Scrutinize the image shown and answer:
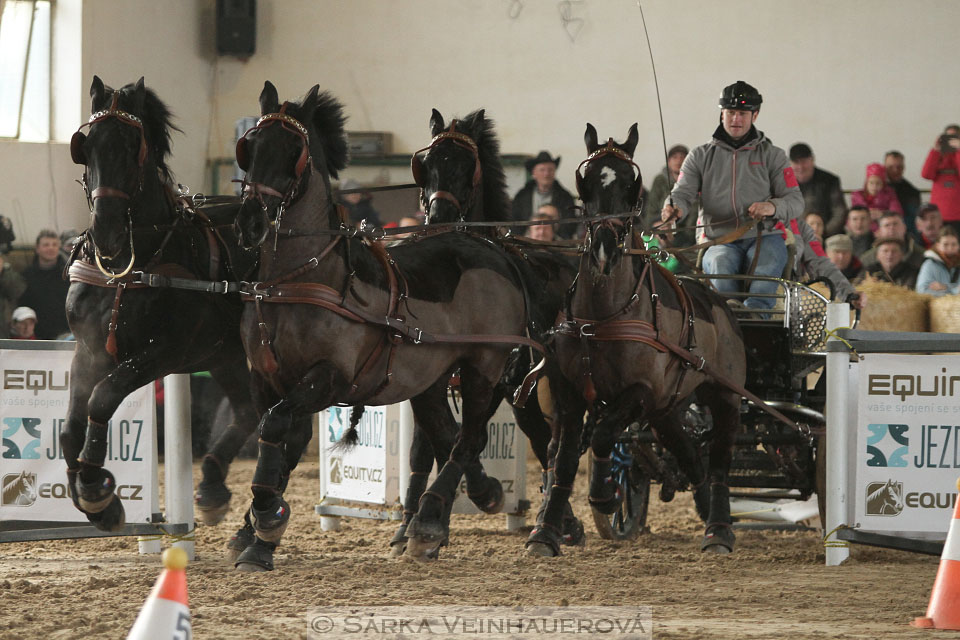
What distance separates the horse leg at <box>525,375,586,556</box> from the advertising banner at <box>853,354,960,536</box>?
1403 mm

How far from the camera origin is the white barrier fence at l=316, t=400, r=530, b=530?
24.1 ft

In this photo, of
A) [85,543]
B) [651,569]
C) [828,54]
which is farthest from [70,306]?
[828,54]

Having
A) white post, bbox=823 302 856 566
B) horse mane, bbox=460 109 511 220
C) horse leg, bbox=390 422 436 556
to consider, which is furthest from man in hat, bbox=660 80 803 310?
horse leg, bbox=390 422 436 556

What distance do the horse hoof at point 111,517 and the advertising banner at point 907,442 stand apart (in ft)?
11.7

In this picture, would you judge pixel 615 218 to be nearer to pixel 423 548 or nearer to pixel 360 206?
pixel 423 548

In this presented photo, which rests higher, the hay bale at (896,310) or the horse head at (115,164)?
the horse head at (115,164)

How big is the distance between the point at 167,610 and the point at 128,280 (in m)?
2.71

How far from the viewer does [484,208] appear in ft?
22.8

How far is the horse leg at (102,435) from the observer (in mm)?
5438

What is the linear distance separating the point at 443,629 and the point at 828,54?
1180cm

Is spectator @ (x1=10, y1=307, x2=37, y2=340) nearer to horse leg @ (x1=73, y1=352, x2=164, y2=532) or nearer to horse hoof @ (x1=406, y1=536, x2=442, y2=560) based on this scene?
horse leg @ (x1=73, y1=352, x2=164, y2=532)

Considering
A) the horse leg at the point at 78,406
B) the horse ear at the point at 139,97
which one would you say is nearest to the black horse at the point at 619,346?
the horse ear at the point at 139,97

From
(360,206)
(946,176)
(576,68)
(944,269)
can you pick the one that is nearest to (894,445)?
(944,269)

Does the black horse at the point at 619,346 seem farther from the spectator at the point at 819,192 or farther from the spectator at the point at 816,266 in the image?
the spectator at the point at 819,192
